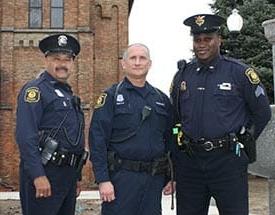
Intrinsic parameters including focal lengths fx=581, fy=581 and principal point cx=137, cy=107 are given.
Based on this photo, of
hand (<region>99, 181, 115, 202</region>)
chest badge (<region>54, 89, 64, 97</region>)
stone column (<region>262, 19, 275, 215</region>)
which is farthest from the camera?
stone column (<region>262, 19, 275, 215</region>)

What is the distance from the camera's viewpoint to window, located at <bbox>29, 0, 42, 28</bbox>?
23.2 metres

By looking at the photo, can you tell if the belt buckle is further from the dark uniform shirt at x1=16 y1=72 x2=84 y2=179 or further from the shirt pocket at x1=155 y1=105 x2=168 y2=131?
the dark uniform shirt at x1=16 y1=72 x2=84 y2=179

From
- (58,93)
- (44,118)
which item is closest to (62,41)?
(58,93)

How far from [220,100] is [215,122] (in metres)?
0.18

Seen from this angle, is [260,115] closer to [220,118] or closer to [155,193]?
[220,118]

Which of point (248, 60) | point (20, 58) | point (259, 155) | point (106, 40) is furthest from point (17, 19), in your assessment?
point (259, 155)

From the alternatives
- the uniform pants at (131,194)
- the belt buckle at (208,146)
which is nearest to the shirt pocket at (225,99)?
the belt buckle at (208,146)

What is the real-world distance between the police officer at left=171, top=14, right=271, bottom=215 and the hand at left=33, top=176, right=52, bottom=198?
3.64 feet

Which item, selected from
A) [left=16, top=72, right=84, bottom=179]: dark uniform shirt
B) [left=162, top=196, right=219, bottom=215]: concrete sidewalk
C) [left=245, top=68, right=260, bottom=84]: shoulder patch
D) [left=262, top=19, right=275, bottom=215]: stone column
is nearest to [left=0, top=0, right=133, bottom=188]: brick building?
[left=162, top=196, right=219, bottom=215]: concrete sidewalk

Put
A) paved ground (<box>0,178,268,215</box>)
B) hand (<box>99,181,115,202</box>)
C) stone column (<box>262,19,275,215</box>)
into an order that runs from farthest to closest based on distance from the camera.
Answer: paved ground (<box>0,178,268,215</box>) → stone column (<box>262,19,275,215</box>) → hand (<box>99,181,115,202</box>)

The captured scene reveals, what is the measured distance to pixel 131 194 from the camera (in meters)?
4.59

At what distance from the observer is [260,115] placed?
4766mm

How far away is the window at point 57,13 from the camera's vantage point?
23156mm

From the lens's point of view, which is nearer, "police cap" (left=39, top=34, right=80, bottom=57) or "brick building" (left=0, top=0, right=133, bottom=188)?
"police cap" (left=39, top=34, right=80, bottom=57)
